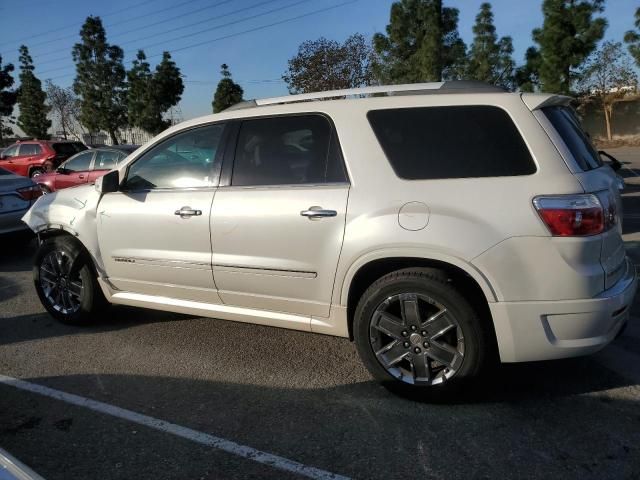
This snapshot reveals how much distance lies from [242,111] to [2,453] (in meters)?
2.80

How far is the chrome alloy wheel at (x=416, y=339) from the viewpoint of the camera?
3236 mm

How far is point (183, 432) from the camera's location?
313cm

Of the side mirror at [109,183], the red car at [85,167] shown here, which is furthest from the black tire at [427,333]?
the red car at [85,167]

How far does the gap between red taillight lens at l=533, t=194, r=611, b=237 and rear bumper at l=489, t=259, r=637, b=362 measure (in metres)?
0.37

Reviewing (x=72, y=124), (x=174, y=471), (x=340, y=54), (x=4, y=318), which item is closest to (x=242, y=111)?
(x=174, y=471)

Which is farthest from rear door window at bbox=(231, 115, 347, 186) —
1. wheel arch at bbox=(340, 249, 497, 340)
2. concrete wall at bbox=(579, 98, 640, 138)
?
concrete wall at bbox=(579, 98, 640, 138)

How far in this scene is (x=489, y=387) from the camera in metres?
3.57

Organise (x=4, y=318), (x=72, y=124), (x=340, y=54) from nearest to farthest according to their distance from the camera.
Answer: (x=4, y=318) < (x=340, y=54) < (x=72, y=124)

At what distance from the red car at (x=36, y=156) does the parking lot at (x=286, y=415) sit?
57.3 ft

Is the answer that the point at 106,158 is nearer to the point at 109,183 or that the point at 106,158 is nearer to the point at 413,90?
the point at 109,183

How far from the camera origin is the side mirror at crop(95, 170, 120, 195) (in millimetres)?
4431

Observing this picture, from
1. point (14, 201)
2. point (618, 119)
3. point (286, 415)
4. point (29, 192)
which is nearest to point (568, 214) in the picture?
point (286, 415)

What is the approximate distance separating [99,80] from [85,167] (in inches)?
1303

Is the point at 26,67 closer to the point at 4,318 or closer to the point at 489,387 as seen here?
the point at 4,318
